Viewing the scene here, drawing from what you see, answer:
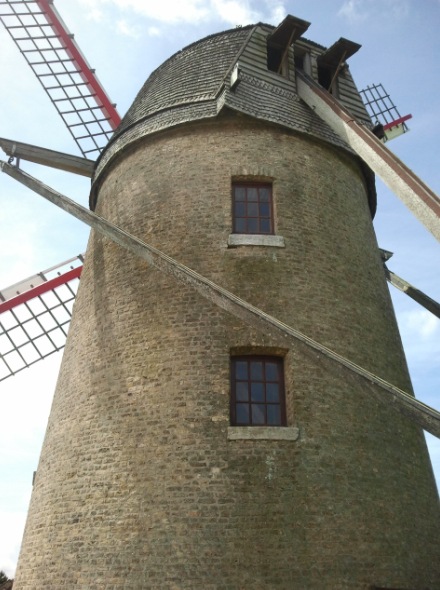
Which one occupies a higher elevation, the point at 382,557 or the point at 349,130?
the point at 349,130

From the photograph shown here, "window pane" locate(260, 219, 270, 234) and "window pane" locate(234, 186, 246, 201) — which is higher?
"window pane" locate(234, 186, 246, 201)

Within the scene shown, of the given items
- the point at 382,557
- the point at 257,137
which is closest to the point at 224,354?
the point at 382,557

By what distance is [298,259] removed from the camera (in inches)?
348

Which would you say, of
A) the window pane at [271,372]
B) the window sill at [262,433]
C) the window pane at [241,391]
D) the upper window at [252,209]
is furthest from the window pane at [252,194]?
the window sill at [262,433]

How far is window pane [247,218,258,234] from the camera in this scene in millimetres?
9280

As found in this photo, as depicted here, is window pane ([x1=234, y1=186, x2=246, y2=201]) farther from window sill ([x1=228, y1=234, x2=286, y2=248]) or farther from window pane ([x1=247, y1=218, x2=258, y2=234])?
window sill ([x1=228, y1=234, x2=286, y2=248])

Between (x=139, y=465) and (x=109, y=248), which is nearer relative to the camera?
(x=139, y=465)

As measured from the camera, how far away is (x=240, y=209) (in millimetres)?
9477

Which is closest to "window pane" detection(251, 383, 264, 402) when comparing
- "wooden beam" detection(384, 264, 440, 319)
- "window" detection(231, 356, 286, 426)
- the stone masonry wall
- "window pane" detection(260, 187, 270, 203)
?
"window" detection(231, 356, 286, 426)

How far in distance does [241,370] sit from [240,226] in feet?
8.48

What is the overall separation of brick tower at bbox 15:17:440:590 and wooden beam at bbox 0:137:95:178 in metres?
1.74

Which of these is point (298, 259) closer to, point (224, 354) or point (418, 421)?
point (224, 354)

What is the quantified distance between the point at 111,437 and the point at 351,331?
152 inches

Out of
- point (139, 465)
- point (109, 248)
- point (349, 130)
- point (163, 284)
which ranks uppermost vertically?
point (349, 130)
